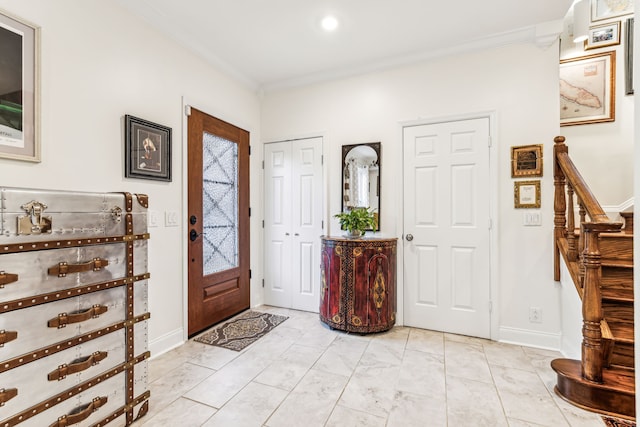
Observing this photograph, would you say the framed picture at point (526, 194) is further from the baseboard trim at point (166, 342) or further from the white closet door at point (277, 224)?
the baseboard trim at point (166, 342)

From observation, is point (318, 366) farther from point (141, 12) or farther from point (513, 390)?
point (141, 12)

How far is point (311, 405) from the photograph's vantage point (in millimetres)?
1766

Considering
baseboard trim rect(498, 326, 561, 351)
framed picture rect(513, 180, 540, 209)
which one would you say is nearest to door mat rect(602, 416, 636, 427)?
baseboard trim rect(498, 326, 561, 351)

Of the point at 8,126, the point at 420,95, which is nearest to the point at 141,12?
the point at 8,126

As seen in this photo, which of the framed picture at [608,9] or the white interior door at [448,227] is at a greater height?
the framed picture at [608,9]

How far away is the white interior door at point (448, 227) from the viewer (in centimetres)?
276

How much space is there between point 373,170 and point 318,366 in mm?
1917

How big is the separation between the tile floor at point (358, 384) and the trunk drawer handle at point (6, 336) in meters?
0.83


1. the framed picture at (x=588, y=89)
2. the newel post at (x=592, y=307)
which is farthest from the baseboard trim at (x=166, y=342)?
the framed picture at (x=588, y=89)

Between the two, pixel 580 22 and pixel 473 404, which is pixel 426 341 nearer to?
pixel 473 404

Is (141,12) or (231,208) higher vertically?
(141,12)

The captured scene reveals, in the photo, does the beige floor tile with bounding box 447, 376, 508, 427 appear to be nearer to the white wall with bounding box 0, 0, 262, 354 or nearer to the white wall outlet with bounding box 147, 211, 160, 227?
the white wall with bounding box 0, 0, 262, 354

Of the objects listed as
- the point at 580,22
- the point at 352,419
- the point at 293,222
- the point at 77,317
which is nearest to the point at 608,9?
the point at 580,22

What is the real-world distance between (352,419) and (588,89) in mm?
3600
